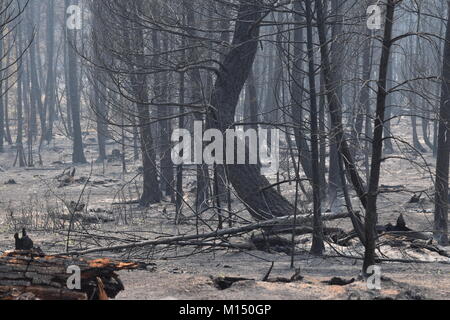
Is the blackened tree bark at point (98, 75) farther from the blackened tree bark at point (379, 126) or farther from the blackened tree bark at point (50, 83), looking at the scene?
the blackened tree bark at point (50, 83)

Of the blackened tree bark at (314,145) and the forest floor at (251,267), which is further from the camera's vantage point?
the blackened tree bark at (314,145)

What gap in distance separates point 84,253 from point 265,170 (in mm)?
20647

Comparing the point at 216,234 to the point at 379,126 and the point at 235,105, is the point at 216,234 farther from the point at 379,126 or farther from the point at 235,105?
the point at 379,126

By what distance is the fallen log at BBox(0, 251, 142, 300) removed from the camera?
200 inches

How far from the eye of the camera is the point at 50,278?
539 centimetres

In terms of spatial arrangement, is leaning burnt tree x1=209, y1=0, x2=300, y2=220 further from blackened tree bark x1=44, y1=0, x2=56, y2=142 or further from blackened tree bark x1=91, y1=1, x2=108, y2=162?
blackened tree bark x1=44, y1=0, x2=56, y2=142

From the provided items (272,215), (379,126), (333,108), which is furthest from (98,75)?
(379,126)

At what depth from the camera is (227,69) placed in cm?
1175

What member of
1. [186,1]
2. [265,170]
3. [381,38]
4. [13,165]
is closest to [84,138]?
[13,165]

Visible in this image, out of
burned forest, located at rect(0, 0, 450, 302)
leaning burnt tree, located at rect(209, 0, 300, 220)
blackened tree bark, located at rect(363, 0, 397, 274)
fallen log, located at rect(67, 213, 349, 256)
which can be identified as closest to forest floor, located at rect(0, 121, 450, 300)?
burned forest, located at rect(0, 0, 450, 302)

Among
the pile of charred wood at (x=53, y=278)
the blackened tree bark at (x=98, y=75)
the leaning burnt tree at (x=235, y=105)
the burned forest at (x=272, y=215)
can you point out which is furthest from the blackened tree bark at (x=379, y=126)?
the blackened tree bark at (x=98, y=75)

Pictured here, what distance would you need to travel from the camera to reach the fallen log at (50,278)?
5074mm

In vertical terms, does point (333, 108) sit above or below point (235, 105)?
below
